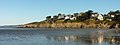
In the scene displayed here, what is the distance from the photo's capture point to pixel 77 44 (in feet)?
159

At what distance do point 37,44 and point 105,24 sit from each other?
150136 millimetres

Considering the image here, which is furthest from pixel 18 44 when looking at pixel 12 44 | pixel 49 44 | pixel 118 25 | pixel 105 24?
pixel 105 24

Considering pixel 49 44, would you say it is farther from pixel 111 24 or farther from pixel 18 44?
pixel 111 24

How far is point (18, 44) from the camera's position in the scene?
4925cm

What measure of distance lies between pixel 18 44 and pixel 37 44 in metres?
3.07

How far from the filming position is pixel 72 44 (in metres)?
48.3

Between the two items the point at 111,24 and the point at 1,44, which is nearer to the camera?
the point at 1,44

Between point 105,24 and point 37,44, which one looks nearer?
point 37,44

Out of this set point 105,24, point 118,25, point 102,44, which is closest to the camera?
point 102,44

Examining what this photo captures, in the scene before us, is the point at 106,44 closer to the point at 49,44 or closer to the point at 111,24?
the point at 49,44

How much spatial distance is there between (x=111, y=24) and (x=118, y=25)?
9806 millimetres

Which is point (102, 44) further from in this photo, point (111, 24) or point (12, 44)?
point (111, 24)

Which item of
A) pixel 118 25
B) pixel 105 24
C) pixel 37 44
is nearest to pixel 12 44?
pixel 37 44

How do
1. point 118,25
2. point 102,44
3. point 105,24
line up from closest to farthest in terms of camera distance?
point 102,44, point 118,25, point 105,24
